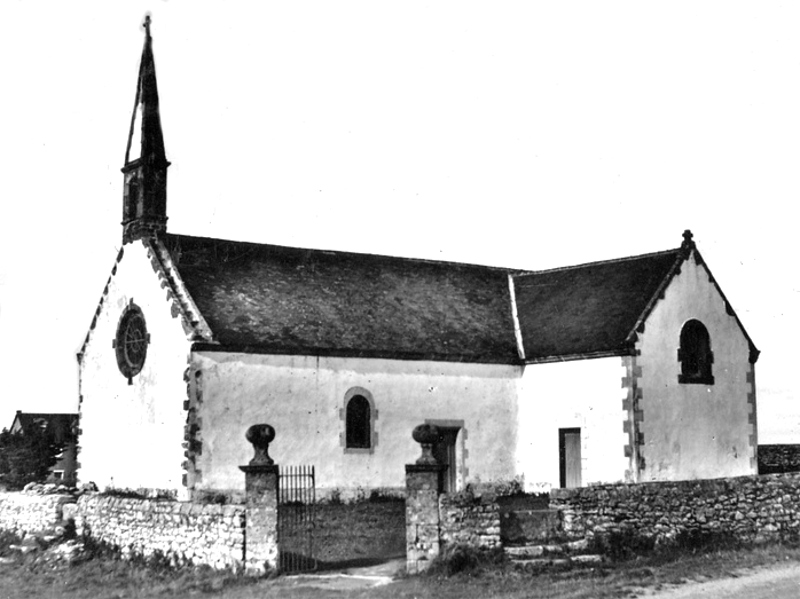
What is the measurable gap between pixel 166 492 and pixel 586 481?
36.7 feet

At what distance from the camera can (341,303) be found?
31.4m

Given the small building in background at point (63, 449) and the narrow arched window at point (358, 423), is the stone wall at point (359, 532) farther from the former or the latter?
the small building in background at point (63, 449)

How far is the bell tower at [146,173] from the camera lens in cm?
3045

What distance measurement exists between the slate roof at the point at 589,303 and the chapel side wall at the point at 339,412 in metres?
1.73

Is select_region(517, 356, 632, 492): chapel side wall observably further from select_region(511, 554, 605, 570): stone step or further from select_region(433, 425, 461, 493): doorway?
select_region(511, 554, 605, 570): stone step

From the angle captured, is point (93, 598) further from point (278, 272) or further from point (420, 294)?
point (420, 294)

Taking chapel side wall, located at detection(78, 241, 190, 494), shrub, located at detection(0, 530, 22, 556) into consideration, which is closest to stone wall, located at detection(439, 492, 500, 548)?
chapel side wall, located at detection(78, 241, 190, 494)

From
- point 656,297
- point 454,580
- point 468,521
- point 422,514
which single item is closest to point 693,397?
point 656,297

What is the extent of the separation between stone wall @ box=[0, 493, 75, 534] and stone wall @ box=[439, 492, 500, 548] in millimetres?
11866

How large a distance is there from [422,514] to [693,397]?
13135 mm

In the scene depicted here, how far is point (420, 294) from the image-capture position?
33.6 metres

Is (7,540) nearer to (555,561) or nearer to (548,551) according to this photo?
(548,551)

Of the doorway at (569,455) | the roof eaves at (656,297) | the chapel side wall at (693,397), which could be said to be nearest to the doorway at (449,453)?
the doorway at (569,455)

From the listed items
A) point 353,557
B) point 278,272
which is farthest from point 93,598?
point 278,272
